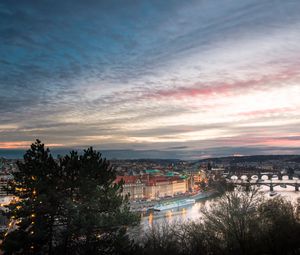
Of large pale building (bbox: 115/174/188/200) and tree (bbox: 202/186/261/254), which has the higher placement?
tree (bbox: 202/186/261/254)

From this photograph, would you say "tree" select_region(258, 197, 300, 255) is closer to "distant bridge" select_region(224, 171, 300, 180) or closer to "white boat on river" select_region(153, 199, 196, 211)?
"white boat on river" select_region(153, 199, 196, 211)

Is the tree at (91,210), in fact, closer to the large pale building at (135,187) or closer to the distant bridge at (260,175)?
the large pale building at (135,187)

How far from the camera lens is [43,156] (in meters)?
13.9

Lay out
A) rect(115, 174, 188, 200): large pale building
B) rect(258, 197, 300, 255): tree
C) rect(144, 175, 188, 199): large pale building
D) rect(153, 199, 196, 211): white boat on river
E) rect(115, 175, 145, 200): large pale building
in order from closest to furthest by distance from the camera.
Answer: rect(258, 197, 300, 255): tree < rect(153, 199, 196, 211): white boat on river < rect(115, 175, 145, 200): large pale building < rect(115, 174, 188, 200): large pale building < rect(144, 175, 188, 199): large pale building

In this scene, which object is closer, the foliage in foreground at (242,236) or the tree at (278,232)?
the tree at (278,232)

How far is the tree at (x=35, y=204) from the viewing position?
40.8 feet

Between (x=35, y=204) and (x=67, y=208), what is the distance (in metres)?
1.26

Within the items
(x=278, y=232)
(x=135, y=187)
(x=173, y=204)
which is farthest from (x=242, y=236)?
(x=135, y=187)

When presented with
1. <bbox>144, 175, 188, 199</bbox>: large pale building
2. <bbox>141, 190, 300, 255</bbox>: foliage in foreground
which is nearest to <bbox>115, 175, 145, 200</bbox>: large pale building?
<bbox>144, 175, 188, 199</bbox>: large pale building

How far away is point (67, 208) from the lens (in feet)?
40.5

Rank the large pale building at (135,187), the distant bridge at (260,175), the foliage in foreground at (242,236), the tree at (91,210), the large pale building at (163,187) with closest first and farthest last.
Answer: the tree at (91,210), the foliage in foreground at (242,236), the large pale building at (135,187), the large pale building at (163,187), the distant bridge at (260,175)

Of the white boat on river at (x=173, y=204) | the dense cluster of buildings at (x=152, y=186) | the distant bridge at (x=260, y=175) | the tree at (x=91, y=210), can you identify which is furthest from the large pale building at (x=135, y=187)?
the tree at (x=91, y=210)

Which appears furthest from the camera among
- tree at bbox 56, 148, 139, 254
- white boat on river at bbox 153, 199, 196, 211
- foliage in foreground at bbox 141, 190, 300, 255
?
white boat on river at bbox 153, 199, 196, 211

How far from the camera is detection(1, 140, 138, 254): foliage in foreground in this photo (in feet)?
40.7
